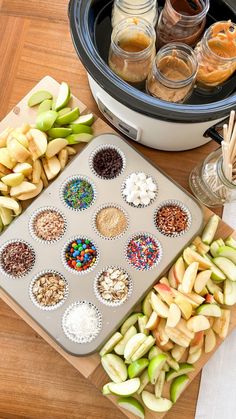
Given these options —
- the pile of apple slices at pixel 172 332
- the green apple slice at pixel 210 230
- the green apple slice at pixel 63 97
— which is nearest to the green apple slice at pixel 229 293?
the pile of apple slices at pixel 172 332

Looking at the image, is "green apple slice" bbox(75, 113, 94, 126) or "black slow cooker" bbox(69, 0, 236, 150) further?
"green apple slice" bbox(75, 113, 94, 126)

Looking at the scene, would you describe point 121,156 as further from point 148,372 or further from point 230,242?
point 148,372

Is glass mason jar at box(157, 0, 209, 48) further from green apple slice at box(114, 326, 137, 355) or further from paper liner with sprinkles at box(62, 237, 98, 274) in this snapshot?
green apple slice at box(114, 326, 137, 355)

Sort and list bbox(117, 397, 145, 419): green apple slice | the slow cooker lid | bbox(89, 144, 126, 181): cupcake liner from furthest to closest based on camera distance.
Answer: bbox(89, 144, 126, 181): cupcake liner → bbox(117, 397, 145, 419): green apple slice → the slow cooker lid

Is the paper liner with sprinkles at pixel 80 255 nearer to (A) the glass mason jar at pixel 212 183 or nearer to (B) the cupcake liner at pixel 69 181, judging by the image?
(B) the cupcake liner at pixel 69 181

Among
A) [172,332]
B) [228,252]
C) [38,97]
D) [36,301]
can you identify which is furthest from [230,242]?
[38,97]

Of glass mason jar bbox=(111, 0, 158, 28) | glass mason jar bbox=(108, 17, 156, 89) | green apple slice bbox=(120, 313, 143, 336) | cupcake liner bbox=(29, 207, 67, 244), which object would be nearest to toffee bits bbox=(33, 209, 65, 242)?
cupcake liner bbox=(29, 207, 67, 244)
